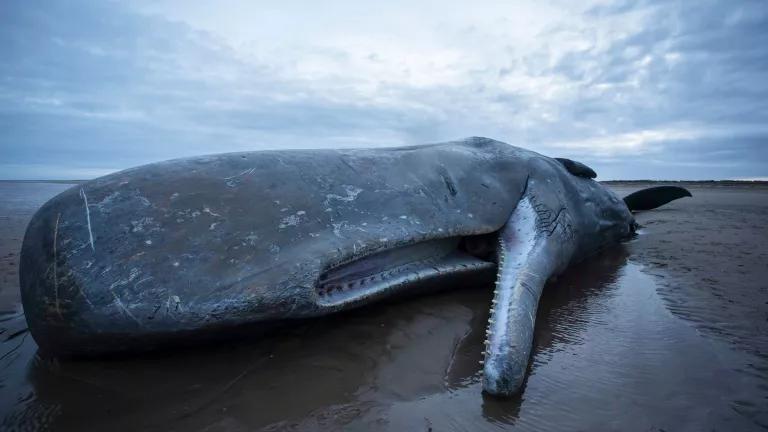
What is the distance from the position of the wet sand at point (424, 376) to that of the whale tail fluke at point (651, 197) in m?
6.26

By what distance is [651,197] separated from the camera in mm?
9742

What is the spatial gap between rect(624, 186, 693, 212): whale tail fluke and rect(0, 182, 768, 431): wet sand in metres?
6.26

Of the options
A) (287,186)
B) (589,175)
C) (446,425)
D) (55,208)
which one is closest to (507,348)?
(446,425)

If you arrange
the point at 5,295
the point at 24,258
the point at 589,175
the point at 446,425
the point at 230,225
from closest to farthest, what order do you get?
the point at 446,425 < the point at 24,258 < the point at 230,225 < the point at 5,295 < the point at 589,175

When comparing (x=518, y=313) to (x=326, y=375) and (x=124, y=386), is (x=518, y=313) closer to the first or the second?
(x=326, y=375)

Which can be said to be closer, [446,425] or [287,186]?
[446,425]

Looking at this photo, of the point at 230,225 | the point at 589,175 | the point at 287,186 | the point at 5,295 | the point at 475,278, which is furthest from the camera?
the point at 589,175

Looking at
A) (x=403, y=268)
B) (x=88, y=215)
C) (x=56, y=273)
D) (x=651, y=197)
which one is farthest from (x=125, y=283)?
(x=651, y=197)

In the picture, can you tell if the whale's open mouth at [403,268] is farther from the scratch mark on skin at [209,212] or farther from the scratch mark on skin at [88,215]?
the scratch mark on skin at [88,215]

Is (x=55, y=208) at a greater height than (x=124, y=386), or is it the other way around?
(x=55, y=208)

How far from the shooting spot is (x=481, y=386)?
2326 millimetres

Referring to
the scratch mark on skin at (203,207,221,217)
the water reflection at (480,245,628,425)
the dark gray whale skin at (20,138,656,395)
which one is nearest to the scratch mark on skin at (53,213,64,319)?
the dark gray whale skin at (20,138,656,395)

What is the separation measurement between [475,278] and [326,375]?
1.87 metres

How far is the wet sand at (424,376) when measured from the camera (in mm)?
2055
